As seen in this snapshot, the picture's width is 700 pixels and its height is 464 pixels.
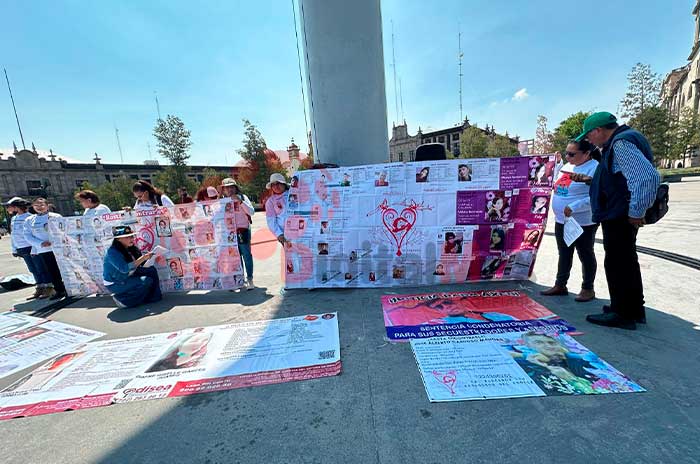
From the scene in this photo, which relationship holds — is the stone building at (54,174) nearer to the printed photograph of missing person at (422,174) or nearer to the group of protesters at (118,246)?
the group of protesters at (118,246)

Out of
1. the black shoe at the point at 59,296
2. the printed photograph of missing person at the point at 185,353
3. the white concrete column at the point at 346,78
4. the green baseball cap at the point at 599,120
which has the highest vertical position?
the white concrete column at the point at 346,78

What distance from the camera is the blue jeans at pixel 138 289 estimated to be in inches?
144

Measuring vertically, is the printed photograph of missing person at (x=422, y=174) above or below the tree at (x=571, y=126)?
below

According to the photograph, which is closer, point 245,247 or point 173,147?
point 245,247

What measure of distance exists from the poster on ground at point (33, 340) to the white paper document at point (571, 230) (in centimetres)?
510

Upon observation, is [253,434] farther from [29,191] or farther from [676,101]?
[676,101]

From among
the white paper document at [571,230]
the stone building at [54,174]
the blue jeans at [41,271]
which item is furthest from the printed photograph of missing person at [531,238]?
the stone building at [54,174]

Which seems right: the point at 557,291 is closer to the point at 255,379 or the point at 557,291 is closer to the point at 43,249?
the point at 255,379

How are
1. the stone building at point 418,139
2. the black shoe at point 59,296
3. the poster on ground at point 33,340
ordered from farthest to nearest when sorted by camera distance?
the stone building at point 418,139 → the black shoe at point 59,296 → the poster on ground at point 33,340

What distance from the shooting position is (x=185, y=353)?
2.42 meters

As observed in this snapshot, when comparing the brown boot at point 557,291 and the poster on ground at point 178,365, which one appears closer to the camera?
the poster on ground at point 178,365

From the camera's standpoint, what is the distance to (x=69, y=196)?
150 ft

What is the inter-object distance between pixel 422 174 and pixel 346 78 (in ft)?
7.08

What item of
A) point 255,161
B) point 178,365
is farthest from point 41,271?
point 255,161
